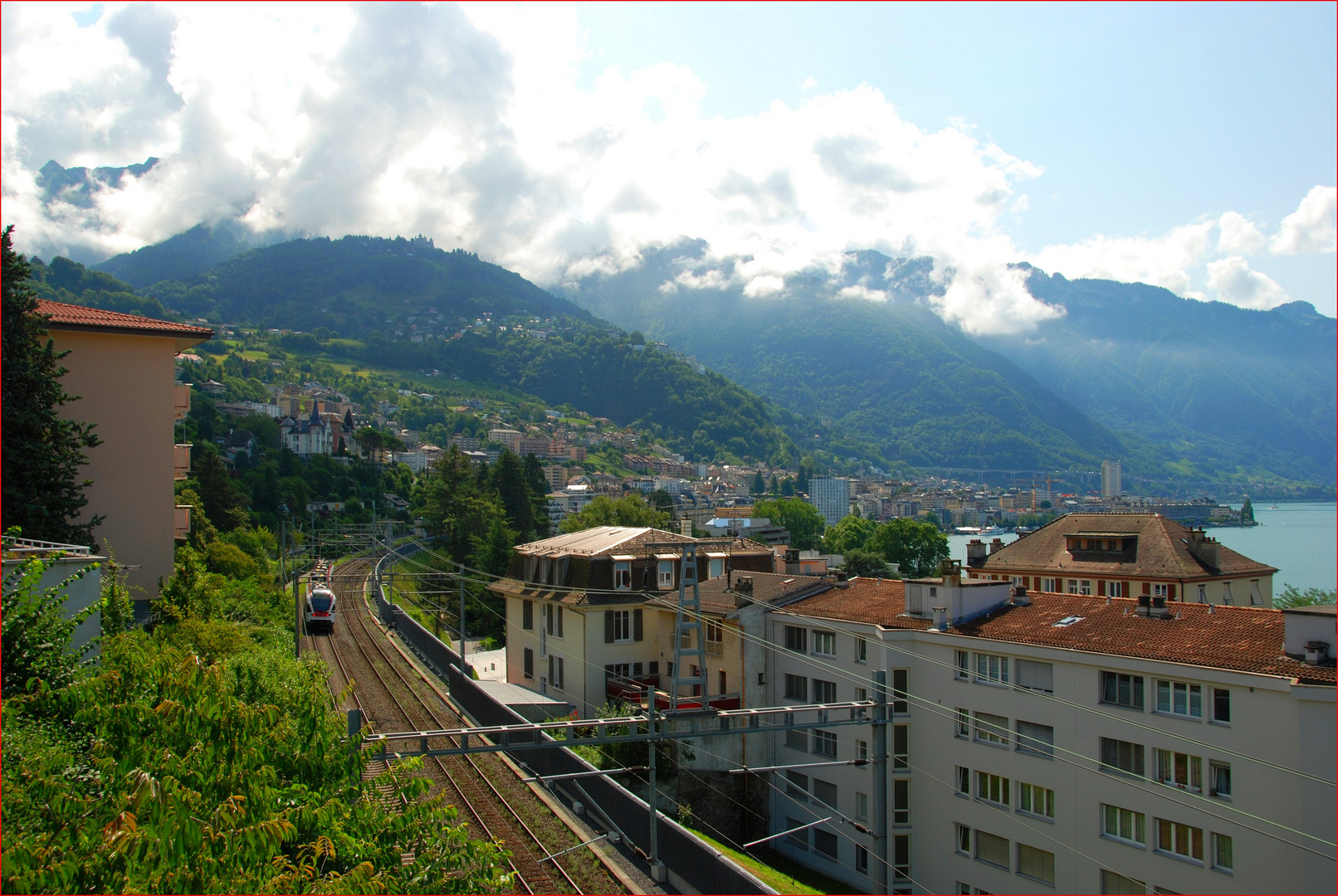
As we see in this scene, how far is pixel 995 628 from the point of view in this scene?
24.2 meters

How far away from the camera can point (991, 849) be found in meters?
22.9

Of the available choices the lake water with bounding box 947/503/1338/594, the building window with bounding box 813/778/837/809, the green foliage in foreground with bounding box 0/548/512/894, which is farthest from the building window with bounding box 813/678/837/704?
the lake water with bounding box 947/503/1338/594

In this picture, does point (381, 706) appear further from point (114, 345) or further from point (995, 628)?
point (995, 628)

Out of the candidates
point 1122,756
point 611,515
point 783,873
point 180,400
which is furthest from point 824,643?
point 611,515

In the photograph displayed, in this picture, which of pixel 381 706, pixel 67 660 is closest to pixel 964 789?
pixel 381 706

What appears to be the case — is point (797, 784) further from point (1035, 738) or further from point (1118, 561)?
point (1118, 561)

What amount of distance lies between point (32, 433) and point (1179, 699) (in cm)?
3012

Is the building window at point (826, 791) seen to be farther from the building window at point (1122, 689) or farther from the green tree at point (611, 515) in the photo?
the green tree at point (611, 515)

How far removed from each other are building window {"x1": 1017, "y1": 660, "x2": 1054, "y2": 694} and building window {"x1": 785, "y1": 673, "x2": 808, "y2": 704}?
781 cm

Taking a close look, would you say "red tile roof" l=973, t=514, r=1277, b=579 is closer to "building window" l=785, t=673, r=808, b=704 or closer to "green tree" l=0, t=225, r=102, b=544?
"building window" l=785, t=673, r=808, b=704

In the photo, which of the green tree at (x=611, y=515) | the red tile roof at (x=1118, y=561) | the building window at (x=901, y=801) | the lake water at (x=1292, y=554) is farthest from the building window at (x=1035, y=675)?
the lake water at (x=1292, y=554)

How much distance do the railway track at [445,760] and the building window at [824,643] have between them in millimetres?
11078

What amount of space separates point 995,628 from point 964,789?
4.56m

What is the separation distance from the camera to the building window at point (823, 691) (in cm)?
2756
